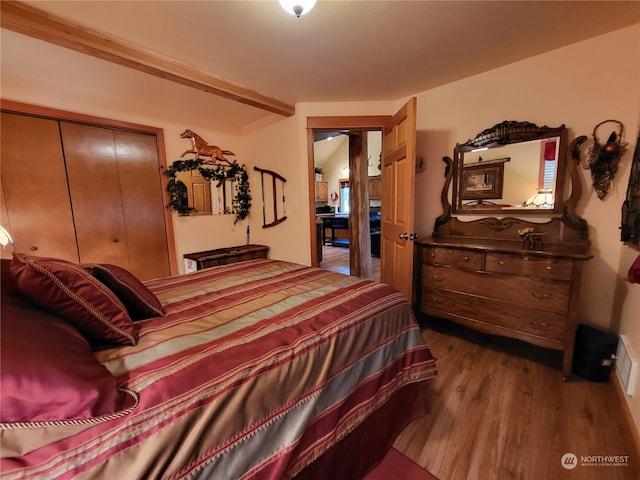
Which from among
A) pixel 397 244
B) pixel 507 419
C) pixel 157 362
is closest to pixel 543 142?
pixel 397 244

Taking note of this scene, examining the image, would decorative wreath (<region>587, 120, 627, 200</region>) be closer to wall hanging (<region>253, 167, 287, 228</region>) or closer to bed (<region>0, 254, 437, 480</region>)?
bed (<region>0, 254, 437, 480</region>)

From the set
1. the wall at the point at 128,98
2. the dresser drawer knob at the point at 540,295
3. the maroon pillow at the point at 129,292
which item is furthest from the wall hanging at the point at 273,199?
the dresser drawer knob at the point at 540,295

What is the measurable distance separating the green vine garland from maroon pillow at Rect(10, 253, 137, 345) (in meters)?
2.37

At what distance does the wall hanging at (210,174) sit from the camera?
3.17m

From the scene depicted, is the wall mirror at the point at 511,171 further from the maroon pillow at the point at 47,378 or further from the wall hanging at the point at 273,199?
the maroon pillow at the point at 47,378

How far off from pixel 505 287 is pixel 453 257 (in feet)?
1.36

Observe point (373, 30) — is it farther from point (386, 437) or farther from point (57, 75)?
point (57, 75)

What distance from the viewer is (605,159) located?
1855 millimetres

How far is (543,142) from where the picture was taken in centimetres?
212

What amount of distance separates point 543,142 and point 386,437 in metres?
2.41

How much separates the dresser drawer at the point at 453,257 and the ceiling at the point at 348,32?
1543 mm

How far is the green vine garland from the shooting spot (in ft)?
10.4

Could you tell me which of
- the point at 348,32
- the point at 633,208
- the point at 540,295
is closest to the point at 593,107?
the point at 633,208

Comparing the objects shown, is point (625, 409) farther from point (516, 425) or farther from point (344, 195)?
point (344, 195)
